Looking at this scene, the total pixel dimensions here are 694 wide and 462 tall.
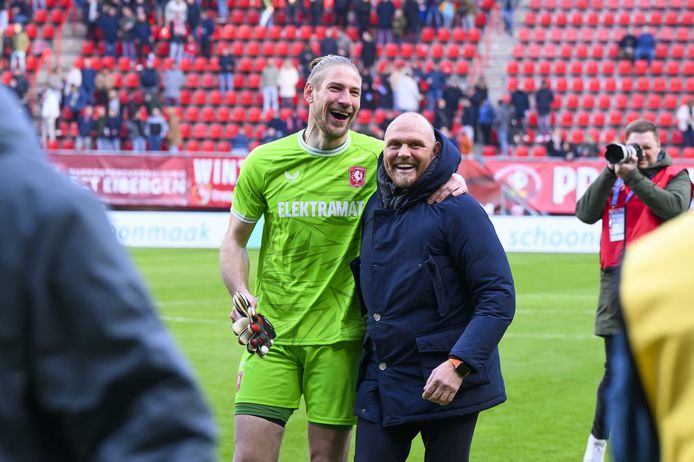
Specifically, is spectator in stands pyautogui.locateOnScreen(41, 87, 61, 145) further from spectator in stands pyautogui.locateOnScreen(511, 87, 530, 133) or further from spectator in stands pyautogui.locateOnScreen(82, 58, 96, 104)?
spectator in stands pyautogui.locateOnScreen(511, 87, 530, 133)

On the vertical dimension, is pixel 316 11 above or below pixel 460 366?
below

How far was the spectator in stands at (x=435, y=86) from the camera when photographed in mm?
31188

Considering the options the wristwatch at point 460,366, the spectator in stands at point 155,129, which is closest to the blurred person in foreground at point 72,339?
the wristwatch at point 460,366

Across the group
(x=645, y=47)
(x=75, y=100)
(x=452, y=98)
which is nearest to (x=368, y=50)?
(x=452, y=98)

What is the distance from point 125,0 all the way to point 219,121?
4.49 meters

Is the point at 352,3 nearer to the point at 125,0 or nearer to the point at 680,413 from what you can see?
the point at 125,0

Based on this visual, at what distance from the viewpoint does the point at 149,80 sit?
105 feet

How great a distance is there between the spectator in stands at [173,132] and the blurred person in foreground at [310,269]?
2550cm

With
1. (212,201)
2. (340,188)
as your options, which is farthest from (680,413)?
(212,201)

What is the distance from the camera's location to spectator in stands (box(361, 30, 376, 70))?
31938mm

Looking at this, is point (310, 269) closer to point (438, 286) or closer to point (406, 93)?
point (438, 286)

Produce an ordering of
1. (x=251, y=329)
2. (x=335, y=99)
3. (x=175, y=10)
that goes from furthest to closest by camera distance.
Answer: (x=175, y=10), (x=335, y=99), (x=251, y=329)

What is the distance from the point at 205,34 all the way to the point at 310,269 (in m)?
29.0

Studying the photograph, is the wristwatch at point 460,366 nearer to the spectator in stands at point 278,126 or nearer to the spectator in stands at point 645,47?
the spectator in stands at point 278,126
